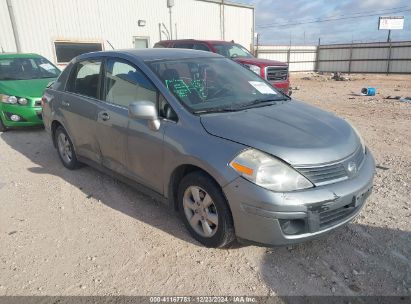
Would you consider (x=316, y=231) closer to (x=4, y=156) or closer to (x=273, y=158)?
(x=273, y=158)

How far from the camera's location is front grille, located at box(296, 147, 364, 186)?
262 centimetres

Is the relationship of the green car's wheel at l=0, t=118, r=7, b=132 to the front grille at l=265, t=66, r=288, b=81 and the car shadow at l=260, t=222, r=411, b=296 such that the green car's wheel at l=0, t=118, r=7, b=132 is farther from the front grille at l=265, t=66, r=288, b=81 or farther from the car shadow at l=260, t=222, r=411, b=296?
the front grille at l=265, t=66, r=288, b=81

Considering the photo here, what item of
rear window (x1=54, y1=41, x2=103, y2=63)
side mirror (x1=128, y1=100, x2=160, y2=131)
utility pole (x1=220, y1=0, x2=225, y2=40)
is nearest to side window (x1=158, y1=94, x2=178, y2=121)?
side mirror (x1=128, y1=100, x2=160, y2=131)

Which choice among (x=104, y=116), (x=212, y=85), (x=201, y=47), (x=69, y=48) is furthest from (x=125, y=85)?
(x=69, y=48)

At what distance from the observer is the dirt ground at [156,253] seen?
8.74ft

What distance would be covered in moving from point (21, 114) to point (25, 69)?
161cm

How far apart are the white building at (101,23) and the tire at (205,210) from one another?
39.0 feet

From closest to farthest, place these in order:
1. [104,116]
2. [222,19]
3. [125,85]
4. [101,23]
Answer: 1. [125,85]
2. [104,116]
3. [101,23]
4. [222,19]

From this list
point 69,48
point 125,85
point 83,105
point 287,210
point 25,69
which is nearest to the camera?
point 287,210

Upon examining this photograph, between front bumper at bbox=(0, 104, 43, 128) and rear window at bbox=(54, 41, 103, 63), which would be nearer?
front bumper at bbox=(0, 104, 43, 128)

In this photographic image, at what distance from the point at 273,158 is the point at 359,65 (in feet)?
88.6

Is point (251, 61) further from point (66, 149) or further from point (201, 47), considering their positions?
point (66, 149)

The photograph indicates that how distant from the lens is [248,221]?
2.65 metres

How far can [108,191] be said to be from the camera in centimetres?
437
